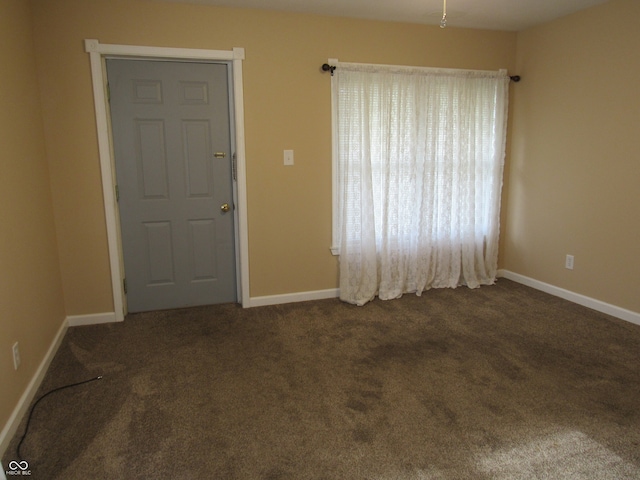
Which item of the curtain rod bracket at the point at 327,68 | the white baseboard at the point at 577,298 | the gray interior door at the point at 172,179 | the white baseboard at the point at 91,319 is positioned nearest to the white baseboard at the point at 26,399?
the white baseboard at the point at 91,319

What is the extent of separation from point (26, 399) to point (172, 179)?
184cm

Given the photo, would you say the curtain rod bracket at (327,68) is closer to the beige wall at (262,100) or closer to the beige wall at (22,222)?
the beige wall at (262,100)

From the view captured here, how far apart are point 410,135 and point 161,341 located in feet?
8.74

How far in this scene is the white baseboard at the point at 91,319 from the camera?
3.36 metres

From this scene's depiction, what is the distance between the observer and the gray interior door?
3322 mm

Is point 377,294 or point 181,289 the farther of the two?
point 377,294

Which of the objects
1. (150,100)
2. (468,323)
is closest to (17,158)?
(150,100)

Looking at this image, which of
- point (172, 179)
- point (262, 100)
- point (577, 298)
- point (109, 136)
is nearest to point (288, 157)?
point (262, 100)

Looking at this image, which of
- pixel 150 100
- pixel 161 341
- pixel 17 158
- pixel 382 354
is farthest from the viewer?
pixel 150 100

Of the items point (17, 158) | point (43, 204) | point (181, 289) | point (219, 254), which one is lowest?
point (181, 289)

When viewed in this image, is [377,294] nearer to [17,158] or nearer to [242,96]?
[242,96]

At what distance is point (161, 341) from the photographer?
10.1 ft

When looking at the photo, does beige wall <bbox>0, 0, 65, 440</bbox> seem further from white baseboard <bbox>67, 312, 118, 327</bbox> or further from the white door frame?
the white door frame

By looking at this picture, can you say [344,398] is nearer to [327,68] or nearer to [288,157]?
[288,157]
